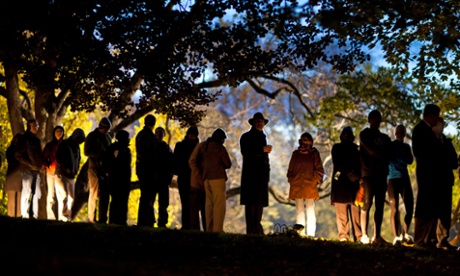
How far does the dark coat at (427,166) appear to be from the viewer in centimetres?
1379

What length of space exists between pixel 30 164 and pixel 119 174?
77.7 inches

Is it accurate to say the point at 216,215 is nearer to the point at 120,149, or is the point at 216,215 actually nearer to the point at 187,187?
Result: the point at 187,187

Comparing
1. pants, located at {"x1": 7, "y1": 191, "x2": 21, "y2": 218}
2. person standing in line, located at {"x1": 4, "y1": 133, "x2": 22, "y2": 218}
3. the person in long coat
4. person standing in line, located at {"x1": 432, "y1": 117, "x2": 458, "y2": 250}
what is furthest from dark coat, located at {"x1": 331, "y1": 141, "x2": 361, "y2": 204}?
pants, located at {"x1": 7, "y1": 191, "x2": 21, "y2": 218}

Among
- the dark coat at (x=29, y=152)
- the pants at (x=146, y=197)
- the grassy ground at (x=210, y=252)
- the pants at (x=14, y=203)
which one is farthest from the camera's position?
the pants at (x=14, y=203)

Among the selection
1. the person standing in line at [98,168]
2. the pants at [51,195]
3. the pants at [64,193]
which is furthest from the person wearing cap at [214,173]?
the pants at [51,195]

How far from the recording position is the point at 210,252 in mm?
11555

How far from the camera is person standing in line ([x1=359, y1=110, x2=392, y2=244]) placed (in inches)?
572

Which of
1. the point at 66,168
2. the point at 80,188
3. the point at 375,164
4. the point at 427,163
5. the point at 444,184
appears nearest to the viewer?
the point at 427,163

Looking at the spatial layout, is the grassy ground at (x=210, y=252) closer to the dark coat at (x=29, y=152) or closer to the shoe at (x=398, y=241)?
the shoe at (x=398, y=241)

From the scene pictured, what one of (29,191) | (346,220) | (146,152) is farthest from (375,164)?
(29,191)

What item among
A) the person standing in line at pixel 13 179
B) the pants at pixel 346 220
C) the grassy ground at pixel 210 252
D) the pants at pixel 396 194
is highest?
the person standing in line at pixel 13 179

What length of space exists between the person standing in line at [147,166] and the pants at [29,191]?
2308 millimetres

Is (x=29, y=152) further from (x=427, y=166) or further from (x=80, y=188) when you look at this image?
(x=80, y=188)

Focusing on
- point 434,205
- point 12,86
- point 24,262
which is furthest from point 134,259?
point 12,86
